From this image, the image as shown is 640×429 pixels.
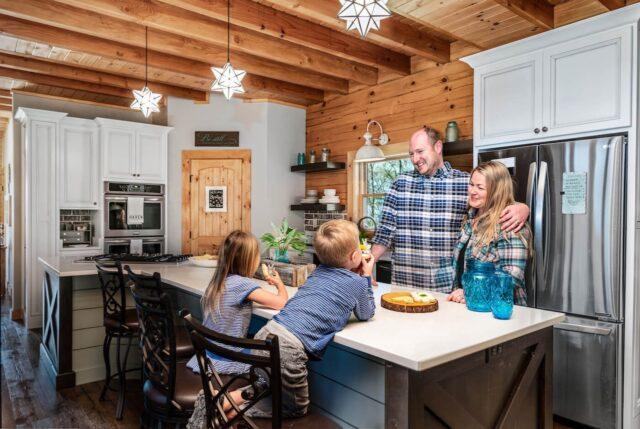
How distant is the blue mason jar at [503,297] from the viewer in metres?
1.72

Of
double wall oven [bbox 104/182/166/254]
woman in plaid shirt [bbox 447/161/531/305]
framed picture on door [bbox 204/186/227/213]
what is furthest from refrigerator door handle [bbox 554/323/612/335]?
double wall oven [bbox 104/182/166/254]

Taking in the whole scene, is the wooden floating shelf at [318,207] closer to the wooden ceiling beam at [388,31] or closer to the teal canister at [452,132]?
the teal canister at [452,132]

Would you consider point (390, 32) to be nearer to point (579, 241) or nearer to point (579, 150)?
point (579, 150)

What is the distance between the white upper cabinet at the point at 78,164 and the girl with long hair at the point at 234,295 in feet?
13.0

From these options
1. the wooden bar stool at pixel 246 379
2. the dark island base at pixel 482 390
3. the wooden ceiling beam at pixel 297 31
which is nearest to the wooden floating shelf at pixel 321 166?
the wooden ceiling beam at pixel 297 31

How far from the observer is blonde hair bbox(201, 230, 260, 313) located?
1903 millimetres

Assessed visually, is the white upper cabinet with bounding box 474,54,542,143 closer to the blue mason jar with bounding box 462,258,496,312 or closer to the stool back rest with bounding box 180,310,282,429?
the blue mason jar with bounding box 462,258,496,312

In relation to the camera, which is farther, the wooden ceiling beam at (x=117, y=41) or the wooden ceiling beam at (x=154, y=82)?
the wooden ceiling beam at (x=154, y=82)

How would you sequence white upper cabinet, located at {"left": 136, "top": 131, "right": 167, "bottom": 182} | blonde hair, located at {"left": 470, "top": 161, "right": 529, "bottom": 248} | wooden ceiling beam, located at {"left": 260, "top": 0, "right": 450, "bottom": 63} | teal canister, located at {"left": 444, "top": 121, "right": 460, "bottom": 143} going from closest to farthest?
blonde hair, located at {"left": 470, "top": 161, "right": 529, "bottom": 248}
wooden ceiling beam, located at {"left": 260, "top": 0, "right": 450, "bottom": 63}
teal canister, located at {"left": 444, "top": 121, "right": 460, "bottom": 143}
white upper cabinet, located at {"left": 136, "top": 131, "right": 167, "bottom": 182}

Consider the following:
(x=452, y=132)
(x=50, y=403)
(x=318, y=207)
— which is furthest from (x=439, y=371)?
(x=318, y=207)

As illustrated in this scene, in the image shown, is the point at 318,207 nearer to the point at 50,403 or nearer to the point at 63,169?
the point at 63,169

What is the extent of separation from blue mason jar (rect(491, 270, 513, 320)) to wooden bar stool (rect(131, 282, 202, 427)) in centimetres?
124

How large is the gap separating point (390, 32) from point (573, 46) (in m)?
1.38

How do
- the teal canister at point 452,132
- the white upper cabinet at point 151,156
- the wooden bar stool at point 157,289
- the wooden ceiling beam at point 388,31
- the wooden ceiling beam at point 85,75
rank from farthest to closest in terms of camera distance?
the white upper cabinet at point 151,156 < the wooden ceiling beam at point 85,75 < the teal canister at point 452,132 < the wooden ceiling beam at point 388,31 < the wooden bar stool at point 157,289
